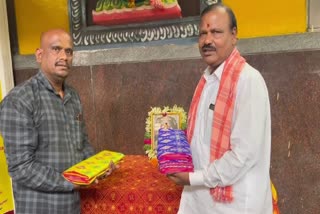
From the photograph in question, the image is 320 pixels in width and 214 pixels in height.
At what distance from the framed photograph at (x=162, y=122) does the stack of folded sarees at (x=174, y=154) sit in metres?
0.67

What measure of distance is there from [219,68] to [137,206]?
31.0 inches

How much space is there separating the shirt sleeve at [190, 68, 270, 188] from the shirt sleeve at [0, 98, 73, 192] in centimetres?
71

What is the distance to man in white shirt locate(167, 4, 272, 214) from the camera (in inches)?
44.9

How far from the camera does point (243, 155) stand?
1.14 metres

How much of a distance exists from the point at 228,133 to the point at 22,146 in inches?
33.0

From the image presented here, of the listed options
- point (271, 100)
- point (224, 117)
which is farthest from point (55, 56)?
point (271, 100)

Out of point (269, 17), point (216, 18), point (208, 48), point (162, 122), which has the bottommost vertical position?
point (162, 122)

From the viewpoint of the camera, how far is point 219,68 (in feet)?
4.14

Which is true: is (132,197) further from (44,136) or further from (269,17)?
(269,17)

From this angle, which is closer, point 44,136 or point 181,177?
point 181,177

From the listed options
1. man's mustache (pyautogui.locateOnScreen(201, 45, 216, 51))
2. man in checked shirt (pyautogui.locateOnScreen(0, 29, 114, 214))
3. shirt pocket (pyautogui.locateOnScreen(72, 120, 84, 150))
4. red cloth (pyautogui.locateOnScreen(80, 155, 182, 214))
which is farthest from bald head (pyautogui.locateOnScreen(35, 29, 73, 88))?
man's mustache (pyautogui.locateOnScreen(201, 45, 216, 51))

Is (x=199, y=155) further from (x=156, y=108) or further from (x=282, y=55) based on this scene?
(x=282, y=55)

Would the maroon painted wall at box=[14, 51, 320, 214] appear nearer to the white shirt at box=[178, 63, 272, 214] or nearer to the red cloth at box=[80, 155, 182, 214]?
the red cloth at box=[80, 155, 182, 214]

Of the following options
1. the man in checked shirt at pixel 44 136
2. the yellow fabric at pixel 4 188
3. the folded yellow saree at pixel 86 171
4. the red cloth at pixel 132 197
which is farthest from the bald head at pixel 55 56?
the yellow fabric at pixel 4 188
